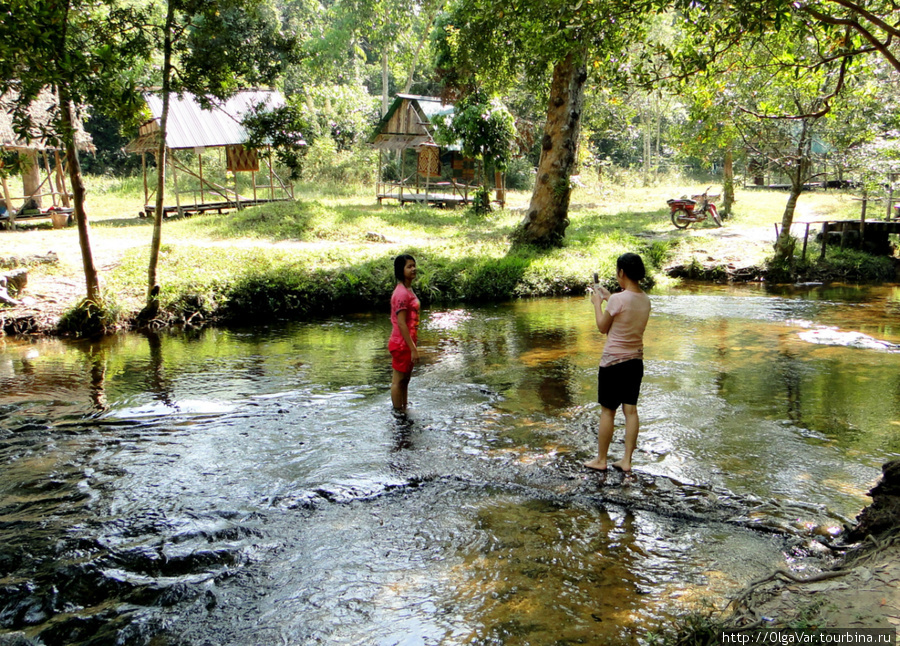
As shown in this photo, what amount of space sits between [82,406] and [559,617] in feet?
20.5

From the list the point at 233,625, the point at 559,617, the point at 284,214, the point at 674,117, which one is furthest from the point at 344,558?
the point at 674,117

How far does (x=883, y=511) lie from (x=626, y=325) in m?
2.12

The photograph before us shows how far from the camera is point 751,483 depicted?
215 inches

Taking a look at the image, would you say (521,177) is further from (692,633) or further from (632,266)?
(692,633)

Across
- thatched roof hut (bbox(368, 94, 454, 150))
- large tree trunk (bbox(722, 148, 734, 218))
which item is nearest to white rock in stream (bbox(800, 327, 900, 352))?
large tree trunk (bbox(722, 148, 734, 218))

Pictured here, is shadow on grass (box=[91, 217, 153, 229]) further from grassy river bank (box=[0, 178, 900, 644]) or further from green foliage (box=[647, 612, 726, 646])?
green foliage (box=[647, 612, 726, 646])

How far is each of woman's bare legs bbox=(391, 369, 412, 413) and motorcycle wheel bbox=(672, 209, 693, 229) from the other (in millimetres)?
16943

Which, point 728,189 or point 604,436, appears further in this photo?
point 728,189

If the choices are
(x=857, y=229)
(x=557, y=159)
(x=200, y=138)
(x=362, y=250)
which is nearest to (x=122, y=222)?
(x=200, y=138)

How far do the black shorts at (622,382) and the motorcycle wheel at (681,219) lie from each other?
1761 cm

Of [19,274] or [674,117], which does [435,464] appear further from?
[674,117]

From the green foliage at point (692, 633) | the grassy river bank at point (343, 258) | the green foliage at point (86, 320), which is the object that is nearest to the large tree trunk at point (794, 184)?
the grassy river bank at point (343, 258)

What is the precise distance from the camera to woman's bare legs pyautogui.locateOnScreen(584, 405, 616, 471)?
555 centimetres

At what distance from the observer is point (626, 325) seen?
17.7 feet
